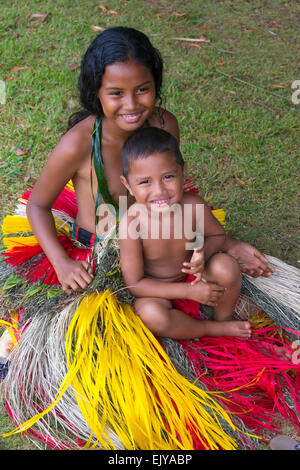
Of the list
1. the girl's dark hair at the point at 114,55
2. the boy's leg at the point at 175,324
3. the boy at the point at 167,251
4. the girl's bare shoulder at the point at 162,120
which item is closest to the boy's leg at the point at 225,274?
the boy at the point at 167,251

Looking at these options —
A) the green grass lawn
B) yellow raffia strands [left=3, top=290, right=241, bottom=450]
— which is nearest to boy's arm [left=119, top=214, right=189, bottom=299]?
yellow raffia strands [left=3, top=290, right=241, bottom=450]

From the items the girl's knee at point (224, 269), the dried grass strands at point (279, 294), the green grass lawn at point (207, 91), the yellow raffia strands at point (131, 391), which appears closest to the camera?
the yellow raffia strands at point (131, 391)

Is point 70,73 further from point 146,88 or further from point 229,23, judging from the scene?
point 146,88

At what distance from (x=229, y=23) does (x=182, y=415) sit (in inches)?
130

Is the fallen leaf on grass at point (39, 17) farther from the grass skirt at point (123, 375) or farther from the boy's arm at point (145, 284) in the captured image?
the boy's arm at point (145, 284)

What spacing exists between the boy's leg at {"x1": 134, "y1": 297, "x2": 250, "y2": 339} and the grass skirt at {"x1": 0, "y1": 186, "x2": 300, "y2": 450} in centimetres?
4

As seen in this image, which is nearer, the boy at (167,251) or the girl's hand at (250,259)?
the boy at (167,251)

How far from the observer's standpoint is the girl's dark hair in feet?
6.31

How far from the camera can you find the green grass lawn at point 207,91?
9.72ft

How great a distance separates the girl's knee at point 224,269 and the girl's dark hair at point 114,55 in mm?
713

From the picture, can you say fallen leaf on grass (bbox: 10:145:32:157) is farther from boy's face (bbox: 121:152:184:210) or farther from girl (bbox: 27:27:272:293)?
boy's face (bbox: 121:152:184:210)

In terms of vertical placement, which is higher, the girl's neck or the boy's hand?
the girl's neck

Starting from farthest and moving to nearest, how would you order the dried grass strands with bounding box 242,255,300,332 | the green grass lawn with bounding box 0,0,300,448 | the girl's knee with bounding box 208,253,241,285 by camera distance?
1. the green grass lawn with bounding box 0,0,300,448
2. the dried grass strands with bounding box 242,255,300,332
3. the girl's knee with bounding box 208,253,241,285

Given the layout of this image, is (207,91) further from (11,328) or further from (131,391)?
(131,391)
